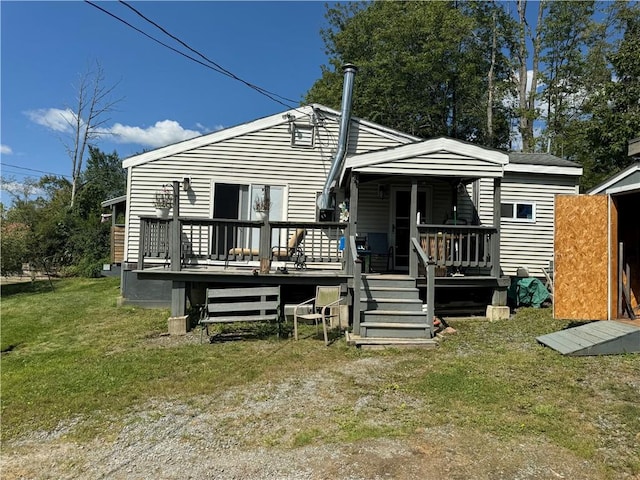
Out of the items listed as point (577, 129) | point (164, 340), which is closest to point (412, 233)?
point (164, 340)

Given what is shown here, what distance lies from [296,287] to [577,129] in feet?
55.3

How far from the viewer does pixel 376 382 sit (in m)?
4.71

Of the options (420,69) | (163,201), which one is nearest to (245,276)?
(163,201)

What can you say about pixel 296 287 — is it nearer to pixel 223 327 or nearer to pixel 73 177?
pixel 223 327

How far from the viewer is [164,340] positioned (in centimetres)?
694

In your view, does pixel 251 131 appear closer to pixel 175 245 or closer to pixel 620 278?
pixel 175 245

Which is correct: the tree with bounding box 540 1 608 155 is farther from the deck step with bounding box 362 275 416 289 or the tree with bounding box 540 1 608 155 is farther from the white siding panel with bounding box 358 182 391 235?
the deck step with bounding box 362 275 416 289

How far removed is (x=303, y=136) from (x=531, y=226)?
6427mm

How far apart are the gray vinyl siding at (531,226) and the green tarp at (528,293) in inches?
47.5

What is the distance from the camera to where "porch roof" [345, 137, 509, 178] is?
24.6 feet

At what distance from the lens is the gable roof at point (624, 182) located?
6.19 metres

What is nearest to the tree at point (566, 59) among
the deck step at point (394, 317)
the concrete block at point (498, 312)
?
the concrete block at point (498, 312)

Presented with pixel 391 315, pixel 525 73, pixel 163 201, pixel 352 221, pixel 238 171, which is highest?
pixel 525 73

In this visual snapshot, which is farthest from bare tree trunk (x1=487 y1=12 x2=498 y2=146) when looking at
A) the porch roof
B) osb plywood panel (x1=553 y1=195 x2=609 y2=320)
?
osb plywood panel (x1=553 y1=195 x2=609 y2=320)
